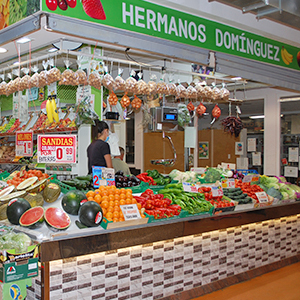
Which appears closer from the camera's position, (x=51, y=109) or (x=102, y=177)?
(x=102, y=177)

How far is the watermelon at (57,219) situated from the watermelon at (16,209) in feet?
0.79

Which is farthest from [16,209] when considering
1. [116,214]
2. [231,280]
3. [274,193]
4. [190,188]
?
[274,193]

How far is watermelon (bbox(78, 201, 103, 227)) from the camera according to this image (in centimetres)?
330

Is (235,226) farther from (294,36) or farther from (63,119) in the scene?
(63,119)

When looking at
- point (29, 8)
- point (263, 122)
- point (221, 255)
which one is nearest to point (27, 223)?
point (29, 8)

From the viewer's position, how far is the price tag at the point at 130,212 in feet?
11.8

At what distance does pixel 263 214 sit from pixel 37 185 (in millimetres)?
3023

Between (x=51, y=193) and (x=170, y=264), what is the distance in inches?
58.5

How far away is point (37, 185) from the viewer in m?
3.85

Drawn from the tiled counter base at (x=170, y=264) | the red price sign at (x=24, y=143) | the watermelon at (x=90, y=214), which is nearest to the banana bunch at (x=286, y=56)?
the tiled counter base at (x=170, y=264)

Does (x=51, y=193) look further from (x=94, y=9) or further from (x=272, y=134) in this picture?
(x=272, y=134)

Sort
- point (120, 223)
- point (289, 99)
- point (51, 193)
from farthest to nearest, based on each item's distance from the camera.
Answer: point (289, 99) → point (51, 193) → point (120, 223)

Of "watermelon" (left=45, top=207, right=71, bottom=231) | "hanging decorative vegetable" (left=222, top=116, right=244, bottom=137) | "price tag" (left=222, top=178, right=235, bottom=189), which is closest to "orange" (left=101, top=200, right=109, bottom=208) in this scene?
"watermelon" (left=45, top=207, right=71, bottom=231)

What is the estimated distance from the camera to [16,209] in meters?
A: 3.36
